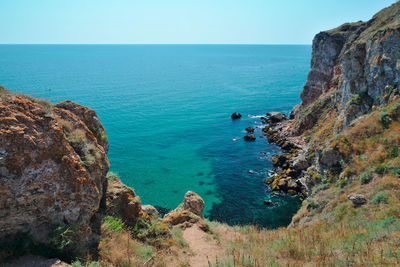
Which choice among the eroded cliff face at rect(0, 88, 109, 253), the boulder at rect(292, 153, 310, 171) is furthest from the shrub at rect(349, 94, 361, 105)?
the eroded cliff face at rect(0, 88, 109, 253)

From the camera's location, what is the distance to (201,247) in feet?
36.9

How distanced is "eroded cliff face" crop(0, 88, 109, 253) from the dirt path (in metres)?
4.17

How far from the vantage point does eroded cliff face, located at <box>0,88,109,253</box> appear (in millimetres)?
6844

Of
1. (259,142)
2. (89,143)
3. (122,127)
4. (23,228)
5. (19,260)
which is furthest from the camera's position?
(122,127)

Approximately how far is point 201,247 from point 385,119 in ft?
51.2

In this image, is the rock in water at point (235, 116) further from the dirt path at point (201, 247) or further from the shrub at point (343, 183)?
the dirt path at point (201, 247)

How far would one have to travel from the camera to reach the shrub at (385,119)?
17.3m

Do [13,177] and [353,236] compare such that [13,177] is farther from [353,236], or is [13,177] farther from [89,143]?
[353,236]

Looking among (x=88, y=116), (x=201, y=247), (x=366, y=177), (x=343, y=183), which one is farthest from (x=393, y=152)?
(x=88, y=116)

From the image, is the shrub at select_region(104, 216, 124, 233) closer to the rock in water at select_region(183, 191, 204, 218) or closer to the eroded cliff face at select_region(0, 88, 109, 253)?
the eroded cliff face at select_region(0, 88, 109, 253)

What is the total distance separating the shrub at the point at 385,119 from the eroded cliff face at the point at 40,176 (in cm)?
1873

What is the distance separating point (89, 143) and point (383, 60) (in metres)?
25.7

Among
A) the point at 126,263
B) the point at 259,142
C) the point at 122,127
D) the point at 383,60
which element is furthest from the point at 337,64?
the point at 126,263

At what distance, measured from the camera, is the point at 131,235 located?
1002 centimetres
